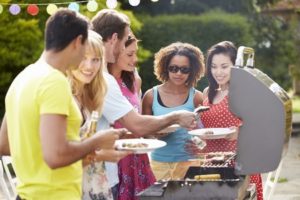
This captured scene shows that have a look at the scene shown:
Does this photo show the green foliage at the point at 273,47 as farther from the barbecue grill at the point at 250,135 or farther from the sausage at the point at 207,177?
the barbecue grill at the point at 250,135

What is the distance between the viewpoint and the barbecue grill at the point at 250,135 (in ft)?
10.2

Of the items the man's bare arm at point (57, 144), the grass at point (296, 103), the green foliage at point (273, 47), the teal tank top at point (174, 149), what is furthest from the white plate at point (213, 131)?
the grass at point (296, 103)

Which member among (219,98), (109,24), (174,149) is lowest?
(174,149)

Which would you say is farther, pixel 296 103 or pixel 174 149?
pixel 296 103

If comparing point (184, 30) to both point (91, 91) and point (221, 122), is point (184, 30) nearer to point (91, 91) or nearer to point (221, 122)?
point (221, 122)

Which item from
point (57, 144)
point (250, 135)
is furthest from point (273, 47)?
point (57, 144)

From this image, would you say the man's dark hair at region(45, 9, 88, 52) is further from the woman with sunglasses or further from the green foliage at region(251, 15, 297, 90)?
the green foliage at region(251, 15, 297, 90)

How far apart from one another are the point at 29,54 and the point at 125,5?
4.61 meters

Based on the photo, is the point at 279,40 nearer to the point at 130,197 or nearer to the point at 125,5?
the point at 125,5

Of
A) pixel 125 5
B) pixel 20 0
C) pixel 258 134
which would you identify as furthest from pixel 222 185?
pixel 125 5

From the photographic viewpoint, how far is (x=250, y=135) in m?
3.15

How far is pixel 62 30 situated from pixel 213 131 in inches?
58.3

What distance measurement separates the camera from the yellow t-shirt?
2.49 metres

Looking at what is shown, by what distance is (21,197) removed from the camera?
2689 millimetres
